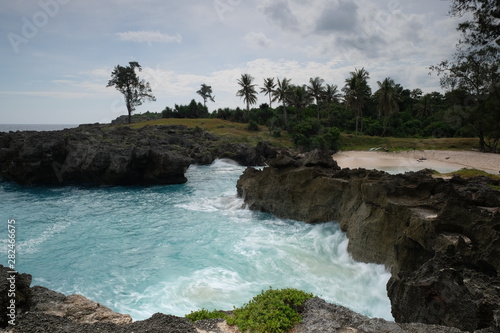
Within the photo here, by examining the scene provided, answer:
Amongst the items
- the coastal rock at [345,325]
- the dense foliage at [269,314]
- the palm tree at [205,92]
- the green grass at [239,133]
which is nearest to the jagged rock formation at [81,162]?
the green grass at [239,133]

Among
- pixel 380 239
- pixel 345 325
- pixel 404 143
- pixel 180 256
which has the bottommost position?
pixel 180 256

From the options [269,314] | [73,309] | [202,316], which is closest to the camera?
[269,314]

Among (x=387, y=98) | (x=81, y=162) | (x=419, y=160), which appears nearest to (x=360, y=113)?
(x=387, y=98)

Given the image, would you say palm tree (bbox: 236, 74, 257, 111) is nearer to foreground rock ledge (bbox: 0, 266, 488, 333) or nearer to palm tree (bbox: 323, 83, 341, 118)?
palm tree (bbox: 323, 83, 341, 118)

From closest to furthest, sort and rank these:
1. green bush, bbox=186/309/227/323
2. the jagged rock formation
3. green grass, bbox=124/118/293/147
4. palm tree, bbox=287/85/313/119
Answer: green bush, bbox=186/309/227/323 < the jagged rock formation < green grass, bbox=124/118/293/147 < palm tree, bbox=287/85/313/119

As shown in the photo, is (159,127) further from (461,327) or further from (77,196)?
(461,327)

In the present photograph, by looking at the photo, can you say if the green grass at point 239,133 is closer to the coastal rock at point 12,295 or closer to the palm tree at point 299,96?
the palm tree at point 299,96

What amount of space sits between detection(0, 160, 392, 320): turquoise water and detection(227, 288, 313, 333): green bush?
4716 mm

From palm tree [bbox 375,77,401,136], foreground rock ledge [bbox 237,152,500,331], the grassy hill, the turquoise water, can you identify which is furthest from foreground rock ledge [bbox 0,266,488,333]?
palm tree [bbox 375,77,401,136]

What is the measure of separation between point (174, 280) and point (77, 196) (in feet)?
70.9

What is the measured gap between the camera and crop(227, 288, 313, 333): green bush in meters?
6.07

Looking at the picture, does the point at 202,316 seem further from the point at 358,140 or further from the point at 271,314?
the point at 358,140

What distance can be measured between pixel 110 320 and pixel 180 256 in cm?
969

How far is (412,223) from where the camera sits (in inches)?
429
